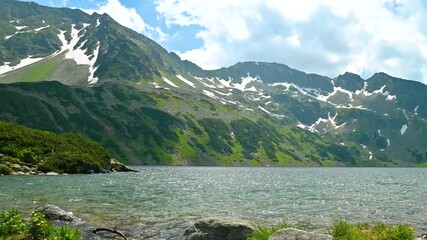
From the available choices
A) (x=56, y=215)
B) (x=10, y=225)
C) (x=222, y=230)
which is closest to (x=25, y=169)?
(x=56, y=215)

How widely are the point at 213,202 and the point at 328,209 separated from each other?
1451cm

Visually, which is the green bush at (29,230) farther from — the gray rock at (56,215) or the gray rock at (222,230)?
the gray rock at (56,215)

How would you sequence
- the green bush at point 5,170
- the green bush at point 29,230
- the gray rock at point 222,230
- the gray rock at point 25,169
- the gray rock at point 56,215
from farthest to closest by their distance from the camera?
the gray rock at point 25,169, the green bush at point 5,170, the gray rock at point 56,215, the gray rock at point 222,230, the green bush at point 29,230

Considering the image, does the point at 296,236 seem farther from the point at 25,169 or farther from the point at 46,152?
the point at 46,152

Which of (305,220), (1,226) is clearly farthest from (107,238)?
(305,220)

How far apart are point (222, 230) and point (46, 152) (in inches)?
3808

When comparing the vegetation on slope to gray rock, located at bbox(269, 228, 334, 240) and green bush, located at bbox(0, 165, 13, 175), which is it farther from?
gray rock, located at bbox(269, 228, 334, 240)

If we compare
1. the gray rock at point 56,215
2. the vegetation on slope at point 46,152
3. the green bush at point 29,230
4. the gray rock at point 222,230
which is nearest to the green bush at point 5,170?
the vegetation on slope at point 46,152

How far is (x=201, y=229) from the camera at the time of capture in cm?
2203

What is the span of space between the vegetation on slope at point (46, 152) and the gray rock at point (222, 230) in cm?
8208

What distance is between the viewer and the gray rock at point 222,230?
68.8 feet

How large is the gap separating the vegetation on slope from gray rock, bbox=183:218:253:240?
82.1 m

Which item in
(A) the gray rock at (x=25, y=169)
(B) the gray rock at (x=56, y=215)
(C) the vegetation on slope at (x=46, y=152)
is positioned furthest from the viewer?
(C) the vegetation on slope at (x=46, y=152)

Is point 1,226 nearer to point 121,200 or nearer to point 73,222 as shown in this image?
point 73,222
